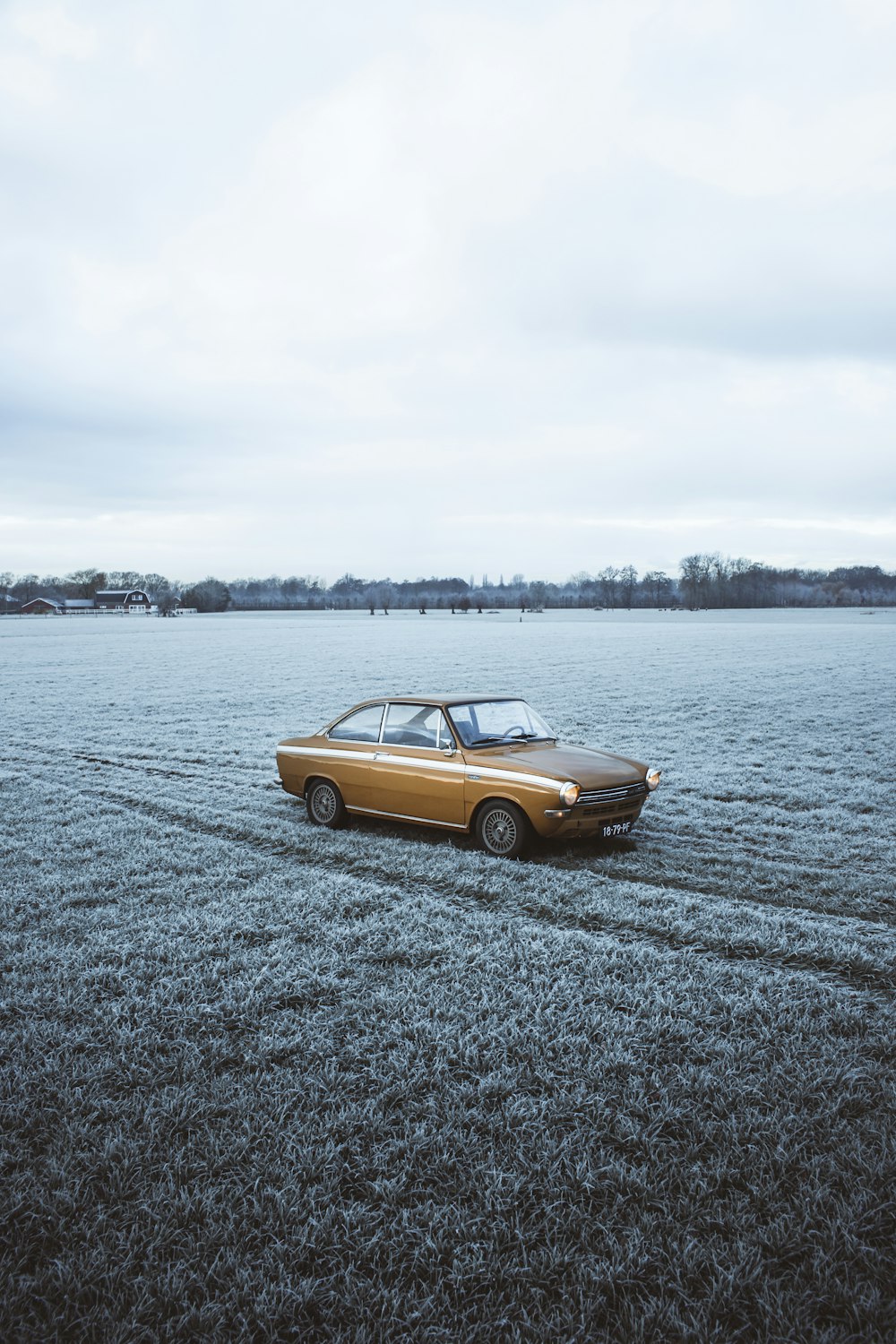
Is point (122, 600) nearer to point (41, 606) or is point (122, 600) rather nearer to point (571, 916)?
point (41, 606)

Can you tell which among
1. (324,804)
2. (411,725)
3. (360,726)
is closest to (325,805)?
(324,804)

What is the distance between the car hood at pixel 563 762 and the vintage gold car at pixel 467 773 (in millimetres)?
13

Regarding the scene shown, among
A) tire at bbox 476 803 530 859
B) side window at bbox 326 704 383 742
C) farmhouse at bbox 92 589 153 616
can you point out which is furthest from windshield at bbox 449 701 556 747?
farmhouse at bbox 92 589 153 616

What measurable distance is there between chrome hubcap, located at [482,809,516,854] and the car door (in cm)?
30

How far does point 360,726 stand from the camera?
9.28 m

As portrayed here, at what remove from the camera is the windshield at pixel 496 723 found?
28.1 ft

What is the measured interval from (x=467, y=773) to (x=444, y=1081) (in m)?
4.10

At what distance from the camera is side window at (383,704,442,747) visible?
8.57 metres

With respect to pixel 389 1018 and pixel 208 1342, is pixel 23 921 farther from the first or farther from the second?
pixel 208 1342

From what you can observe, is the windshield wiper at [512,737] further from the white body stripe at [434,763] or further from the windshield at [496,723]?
the white body stripe at [434,763]

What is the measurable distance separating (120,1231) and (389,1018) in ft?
6.01

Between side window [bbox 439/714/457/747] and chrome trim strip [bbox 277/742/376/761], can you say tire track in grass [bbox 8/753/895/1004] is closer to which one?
chrome trim strip [bbox 277/742/376/761]

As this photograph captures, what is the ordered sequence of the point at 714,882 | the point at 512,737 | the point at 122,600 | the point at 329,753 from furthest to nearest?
the point at 122,600 < the point at 329,753 < the point at 512,737 < the point at 714,882

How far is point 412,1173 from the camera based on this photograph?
3.42m
